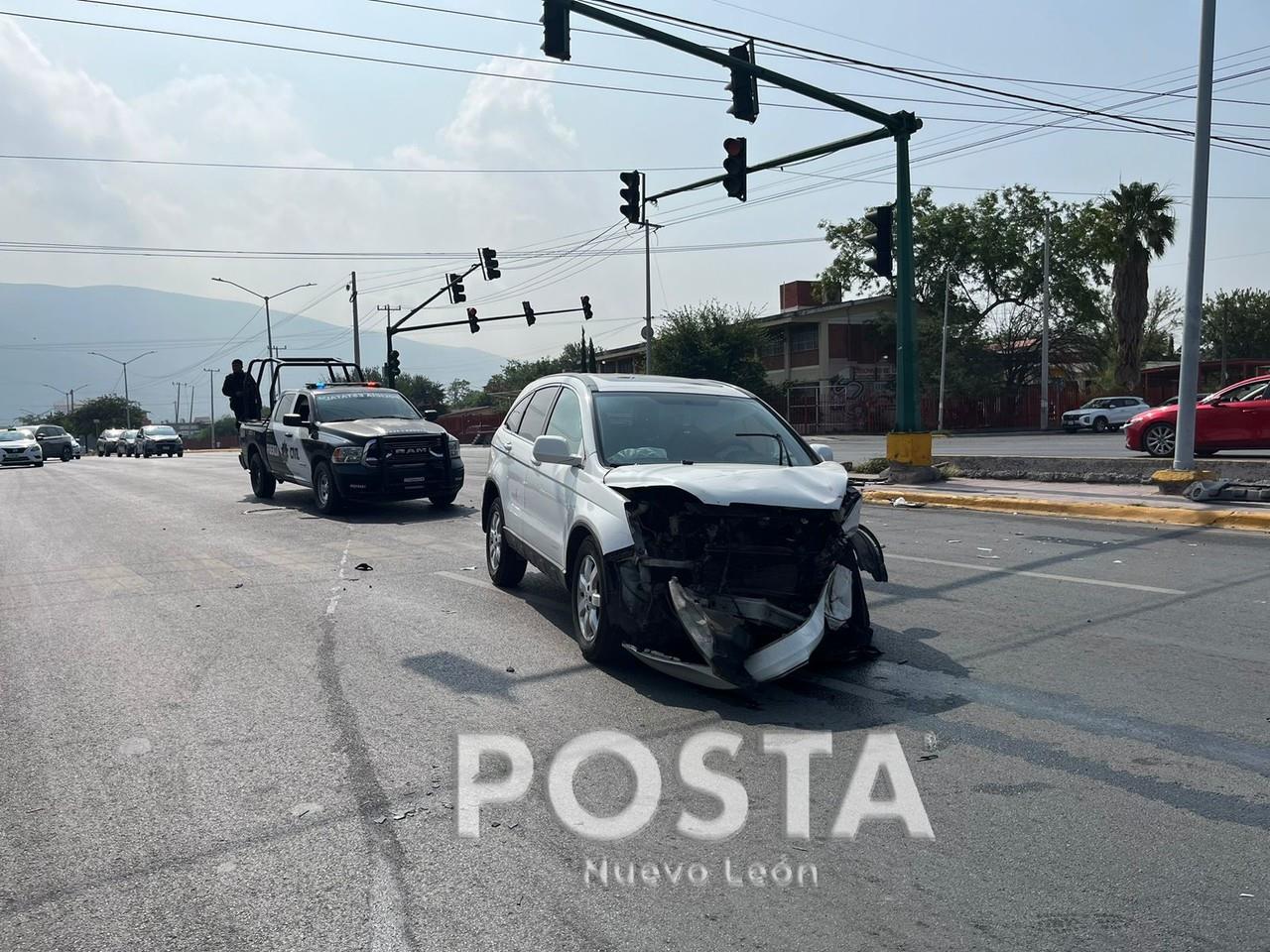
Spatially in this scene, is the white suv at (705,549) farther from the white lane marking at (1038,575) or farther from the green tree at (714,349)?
the green tree at (714,349)

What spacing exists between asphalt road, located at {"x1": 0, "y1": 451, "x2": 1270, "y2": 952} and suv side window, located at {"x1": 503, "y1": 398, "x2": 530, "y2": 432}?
1.40 meters

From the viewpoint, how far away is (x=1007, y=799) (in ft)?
13.4

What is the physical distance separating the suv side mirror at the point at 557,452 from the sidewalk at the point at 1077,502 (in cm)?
842

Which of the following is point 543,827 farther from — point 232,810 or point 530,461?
point 530,461

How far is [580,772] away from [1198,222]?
1280cm

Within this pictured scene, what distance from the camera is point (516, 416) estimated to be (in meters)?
9.08

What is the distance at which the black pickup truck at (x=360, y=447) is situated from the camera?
14.4 metres

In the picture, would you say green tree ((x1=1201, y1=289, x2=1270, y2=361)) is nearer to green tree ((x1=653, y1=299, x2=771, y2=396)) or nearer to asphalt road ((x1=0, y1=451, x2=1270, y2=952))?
green tree ((x1=653, y1=299, x2=771, y2=396))

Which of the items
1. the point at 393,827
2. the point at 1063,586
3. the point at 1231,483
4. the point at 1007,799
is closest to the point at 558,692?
the point at 393,827

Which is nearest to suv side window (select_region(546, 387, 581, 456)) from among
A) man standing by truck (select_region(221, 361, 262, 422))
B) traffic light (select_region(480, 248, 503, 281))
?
man standing by truck (select_region(221, 361, 262, 422))

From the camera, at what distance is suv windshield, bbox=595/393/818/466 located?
678 cm

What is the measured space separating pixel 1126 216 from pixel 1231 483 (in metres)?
37.5

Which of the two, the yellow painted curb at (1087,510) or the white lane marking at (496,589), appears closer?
the white lane marking at (496,589)

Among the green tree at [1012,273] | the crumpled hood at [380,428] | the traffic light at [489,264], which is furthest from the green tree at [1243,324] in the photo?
the crumpled hood at [380,428]
